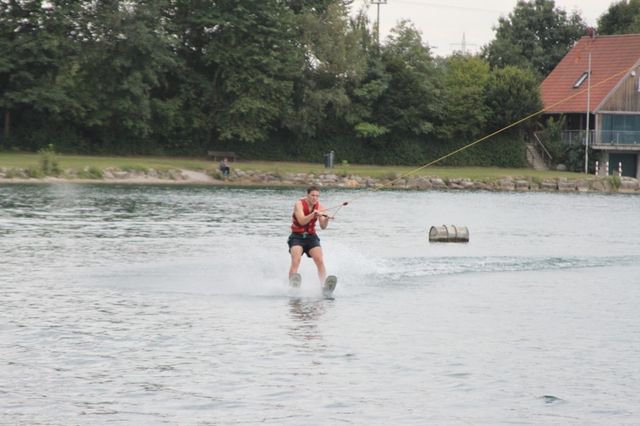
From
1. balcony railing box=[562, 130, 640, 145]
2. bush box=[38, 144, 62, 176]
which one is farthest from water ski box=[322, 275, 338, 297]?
balcony railing box=[562, 130, 640, 145]

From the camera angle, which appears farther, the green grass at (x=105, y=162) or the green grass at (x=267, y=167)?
the green grass at (x=267, y=167)

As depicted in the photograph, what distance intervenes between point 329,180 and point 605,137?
2170 centimetres

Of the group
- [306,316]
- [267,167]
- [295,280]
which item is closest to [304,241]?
[295,280]

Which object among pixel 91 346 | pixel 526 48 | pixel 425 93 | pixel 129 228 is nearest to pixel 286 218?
pixel 129 228

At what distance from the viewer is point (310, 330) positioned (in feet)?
56.1

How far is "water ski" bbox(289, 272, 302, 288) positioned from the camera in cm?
2098

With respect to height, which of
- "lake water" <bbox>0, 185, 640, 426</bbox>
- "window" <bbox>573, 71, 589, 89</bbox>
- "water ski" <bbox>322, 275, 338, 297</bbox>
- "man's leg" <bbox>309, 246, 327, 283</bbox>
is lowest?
"lake water" <bbox>0, 185, 640, 426</bbox>

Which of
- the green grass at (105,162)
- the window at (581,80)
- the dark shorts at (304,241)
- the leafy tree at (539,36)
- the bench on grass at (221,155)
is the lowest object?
the dark shorts at (304,241)

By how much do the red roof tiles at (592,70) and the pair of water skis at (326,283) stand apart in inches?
2357

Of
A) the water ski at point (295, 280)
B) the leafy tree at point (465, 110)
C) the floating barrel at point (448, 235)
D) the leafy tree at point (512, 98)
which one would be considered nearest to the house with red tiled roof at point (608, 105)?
the leafy tree at point (512, 98)

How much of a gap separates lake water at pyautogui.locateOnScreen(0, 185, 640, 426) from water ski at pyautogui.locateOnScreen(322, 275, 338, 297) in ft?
0.77

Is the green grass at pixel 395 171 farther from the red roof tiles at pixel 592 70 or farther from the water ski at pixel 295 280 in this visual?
the water ski at pixel 295 280

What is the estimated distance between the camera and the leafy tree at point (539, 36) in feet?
332

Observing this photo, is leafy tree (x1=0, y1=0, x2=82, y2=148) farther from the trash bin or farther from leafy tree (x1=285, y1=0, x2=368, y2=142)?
the trash bin
